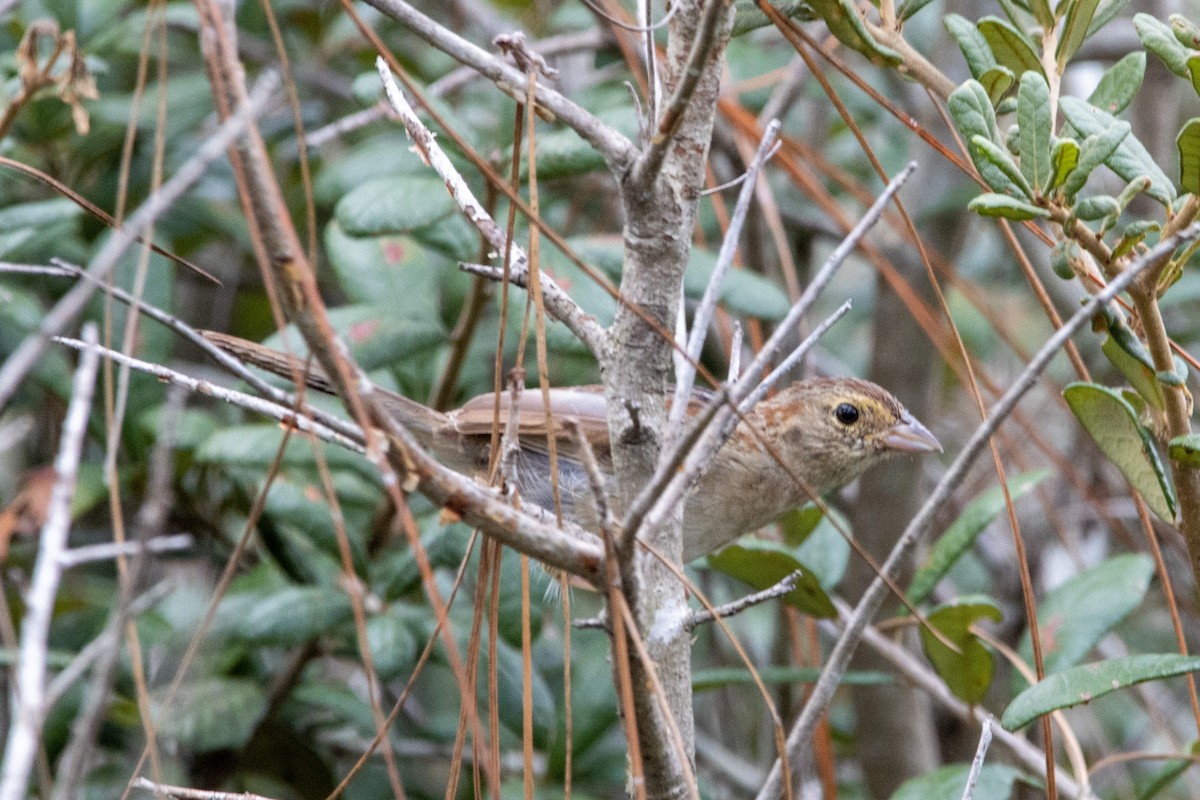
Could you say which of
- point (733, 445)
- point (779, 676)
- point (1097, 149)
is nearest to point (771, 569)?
point (779, 676)

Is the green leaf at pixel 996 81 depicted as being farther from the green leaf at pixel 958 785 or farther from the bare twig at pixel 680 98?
A: the green leaf at pixel 958 785

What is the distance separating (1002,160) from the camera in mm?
1696

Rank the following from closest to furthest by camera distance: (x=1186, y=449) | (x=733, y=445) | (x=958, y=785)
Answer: (x=1186, y=449) < (x=958, y=785) < (x=733, y=445)

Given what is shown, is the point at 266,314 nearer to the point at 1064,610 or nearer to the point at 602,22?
the point at 602,22

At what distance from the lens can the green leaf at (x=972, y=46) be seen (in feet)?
6.47

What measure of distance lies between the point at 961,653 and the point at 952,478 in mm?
1225

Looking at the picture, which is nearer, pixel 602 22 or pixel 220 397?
pixel 220 397

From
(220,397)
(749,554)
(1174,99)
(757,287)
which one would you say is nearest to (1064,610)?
(749,554)

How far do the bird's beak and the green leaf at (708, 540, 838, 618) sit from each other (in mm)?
703

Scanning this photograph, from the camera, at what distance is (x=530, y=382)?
3982mm

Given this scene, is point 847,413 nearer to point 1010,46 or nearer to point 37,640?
point 1010,46

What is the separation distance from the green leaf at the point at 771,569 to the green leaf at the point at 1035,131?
1.22m

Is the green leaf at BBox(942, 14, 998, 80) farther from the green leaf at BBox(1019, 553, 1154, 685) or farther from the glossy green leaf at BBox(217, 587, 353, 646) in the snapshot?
the glossy green leaf at BBox(217, 587, 353, 646)

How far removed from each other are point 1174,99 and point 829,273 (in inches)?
146
